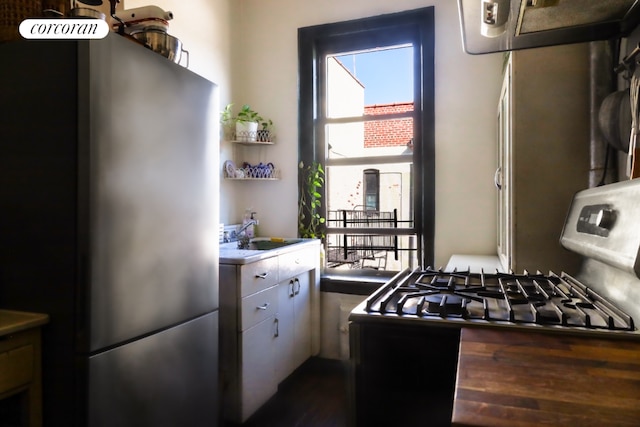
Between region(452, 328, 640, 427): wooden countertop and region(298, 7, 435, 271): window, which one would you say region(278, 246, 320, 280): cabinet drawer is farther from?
region(452, 328, 640, 427): wooden countertop

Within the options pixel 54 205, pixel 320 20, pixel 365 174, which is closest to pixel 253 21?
pixel 320 20

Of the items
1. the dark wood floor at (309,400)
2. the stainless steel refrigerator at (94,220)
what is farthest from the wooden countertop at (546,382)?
the dark wood floor at (309,400)

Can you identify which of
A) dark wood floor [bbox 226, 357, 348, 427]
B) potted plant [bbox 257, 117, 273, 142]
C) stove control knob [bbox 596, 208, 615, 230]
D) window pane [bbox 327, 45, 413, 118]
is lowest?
dark wood floor [bbox 226, 357, 348, 427]

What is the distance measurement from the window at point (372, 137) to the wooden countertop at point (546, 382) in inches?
85.2

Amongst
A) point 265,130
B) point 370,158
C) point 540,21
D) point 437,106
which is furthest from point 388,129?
point 540,21

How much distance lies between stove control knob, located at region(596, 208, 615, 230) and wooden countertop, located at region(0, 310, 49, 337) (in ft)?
5.21

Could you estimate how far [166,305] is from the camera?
1.47 metres

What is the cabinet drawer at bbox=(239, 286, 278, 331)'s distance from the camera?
6.82ft

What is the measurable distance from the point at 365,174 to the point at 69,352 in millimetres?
2361

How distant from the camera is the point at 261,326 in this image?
225cm

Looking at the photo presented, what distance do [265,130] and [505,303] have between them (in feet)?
8.03

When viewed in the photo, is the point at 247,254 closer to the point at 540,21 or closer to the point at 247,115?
the point at 247,115

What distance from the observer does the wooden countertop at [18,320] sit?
1.11 m

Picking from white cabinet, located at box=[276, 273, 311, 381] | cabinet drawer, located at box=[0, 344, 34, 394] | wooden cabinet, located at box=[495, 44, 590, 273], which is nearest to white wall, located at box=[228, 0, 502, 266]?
white cabinet, located at box=[276, 273, 311, 381]
